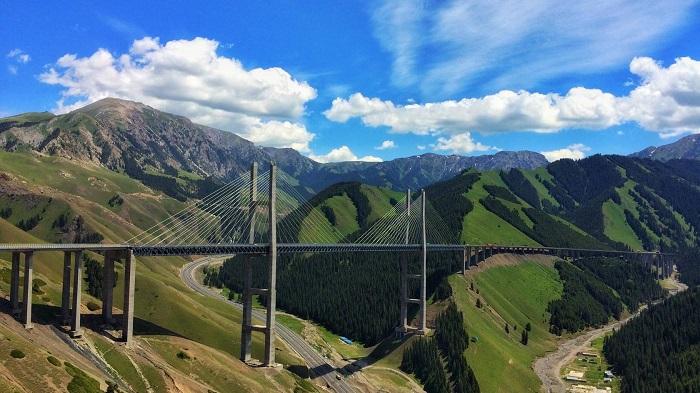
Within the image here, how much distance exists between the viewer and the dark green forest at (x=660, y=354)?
153m

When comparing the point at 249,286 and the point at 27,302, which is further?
the point at 249,286

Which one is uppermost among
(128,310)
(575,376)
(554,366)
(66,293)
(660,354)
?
(66,293)

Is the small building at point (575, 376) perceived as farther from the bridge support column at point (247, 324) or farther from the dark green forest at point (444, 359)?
the bridge support column at point (247, 324)

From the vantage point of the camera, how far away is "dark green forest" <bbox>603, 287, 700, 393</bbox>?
153 meters

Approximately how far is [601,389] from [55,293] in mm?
139697

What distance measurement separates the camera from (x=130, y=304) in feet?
303

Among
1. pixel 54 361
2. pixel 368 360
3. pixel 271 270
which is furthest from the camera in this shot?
pixel 368 360

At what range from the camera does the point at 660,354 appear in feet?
580

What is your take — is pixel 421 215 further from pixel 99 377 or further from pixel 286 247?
pixel 99 377

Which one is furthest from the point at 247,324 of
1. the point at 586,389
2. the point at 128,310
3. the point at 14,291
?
the point at 586,389

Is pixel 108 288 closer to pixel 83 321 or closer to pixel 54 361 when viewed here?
pixel 83 321

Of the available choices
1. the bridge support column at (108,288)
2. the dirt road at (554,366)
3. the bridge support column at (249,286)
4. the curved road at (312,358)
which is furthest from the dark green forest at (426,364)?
the bridge support column at (108,288)

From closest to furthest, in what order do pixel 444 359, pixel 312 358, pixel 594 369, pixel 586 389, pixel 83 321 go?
1. pixel 83 321
2. pixel 312 358
3. pixel 444 359
4. pixel 586 389
5. pixel 594 369

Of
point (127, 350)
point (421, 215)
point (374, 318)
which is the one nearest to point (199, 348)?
point (127, 350)
